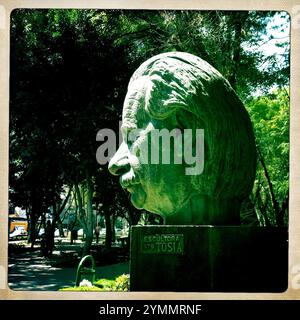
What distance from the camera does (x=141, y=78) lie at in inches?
222

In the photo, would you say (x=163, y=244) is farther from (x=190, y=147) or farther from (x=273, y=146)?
(x=273, y=146)

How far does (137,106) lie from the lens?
18.2 ft

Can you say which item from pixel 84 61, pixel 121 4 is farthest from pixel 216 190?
pixel 84 61

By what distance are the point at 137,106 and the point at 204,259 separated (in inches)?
70.8

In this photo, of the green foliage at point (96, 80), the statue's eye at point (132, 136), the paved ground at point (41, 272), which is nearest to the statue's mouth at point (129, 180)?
the statue's eye at point (132, 136)

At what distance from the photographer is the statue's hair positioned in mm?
5164

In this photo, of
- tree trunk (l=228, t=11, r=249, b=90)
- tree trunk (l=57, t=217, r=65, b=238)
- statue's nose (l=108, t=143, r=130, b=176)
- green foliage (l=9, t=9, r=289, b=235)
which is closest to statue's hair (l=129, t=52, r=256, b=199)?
statue's nose (l=108, t=143, r=130, b=176)

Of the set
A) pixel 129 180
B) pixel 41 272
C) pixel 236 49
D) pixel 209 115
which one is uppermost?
pixel 236 49

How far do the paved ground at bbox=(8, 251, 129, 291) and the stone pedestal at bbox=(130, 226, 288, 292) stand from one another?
461 centimetres

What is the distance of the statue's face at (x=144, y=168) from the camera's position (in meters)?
5.23

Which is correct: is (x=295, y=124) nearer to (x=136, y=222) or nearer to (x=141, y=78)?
(x=141, y=78)
